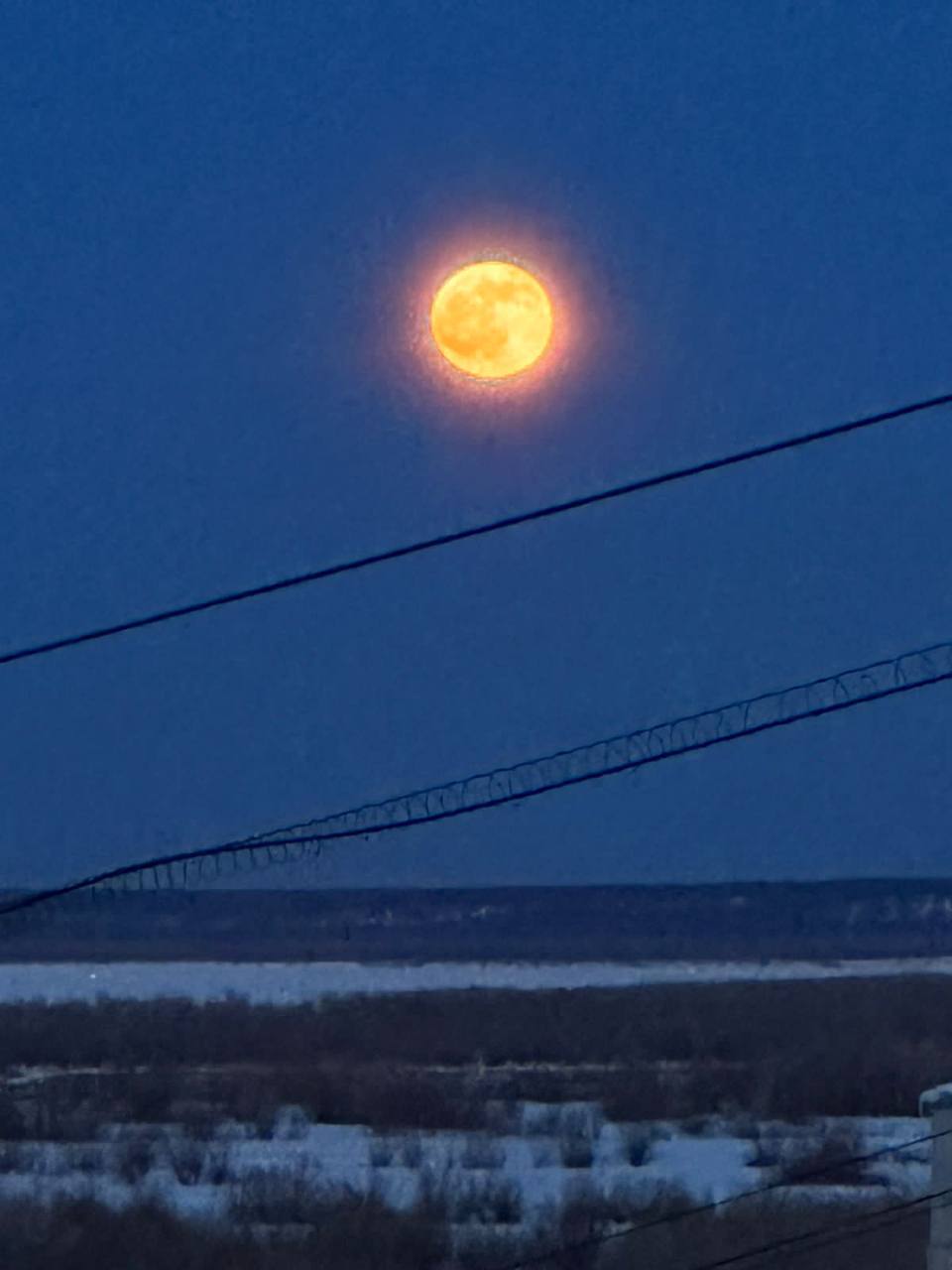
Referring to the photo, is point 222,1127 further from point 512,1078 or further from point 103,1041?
point 103,1041

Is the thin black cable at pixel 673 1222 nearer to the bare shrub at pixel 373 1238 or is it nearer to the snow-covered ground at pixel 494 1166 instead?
the snow-covered ground at pixel 494 1166

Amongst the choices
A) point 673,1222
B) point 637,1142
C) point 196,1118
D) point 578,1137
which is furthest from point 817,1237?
point 196,1118

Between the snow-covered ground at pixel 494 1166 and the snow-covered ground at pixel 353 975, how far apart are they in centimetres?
1485

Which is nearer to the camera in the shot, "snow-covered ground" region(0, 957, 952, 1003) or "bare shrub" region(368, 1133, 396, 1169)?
"bare shrub" region(368, 1133, 396, 1169)

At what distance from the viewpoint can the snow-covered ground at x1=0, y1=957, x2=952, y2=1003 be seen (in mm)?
35219

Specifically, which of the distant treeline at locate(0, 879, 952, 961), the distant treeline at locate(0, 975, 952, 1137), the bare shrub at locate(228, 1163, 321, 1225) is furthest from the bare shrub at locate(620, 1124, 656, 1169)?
the distant treeline at locate(0, 879, 952, 961)

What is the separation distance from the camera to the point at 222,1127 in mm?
18734

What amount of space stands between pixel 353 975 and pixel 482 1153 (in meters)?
21.7

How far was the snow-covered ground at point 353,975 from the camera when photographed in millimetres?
35219

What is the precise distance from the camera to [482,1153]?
56.4 feet

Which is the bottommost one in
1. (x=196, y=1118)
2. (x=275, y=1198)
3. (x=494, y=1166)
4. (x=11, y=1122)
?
(x=275, y=1198)

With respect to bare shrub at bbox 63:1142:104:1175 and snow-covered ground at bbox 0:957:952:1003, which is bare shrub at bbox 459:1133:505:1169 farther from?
snow-covered ground at bbox 0:957:952:1003

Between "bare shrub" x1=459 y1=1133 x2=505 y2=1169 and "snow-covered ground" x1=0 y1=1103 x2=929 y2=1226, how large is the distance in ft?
0.08

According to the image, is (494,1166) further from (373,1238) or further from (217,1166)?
(373,1238)
